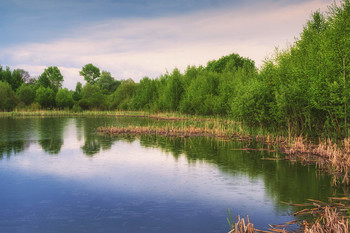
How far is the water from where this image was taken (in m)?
10.9

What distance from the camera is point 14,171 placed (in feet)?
61.0

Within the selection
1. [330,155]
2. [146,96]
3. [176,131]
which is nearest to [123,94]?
[146,96]

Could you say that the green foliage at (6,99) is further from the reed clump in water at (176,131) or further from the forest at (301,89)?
the reed clump in water at (176,131)

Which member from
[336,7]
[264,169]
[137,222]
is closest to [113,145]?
[264,169]

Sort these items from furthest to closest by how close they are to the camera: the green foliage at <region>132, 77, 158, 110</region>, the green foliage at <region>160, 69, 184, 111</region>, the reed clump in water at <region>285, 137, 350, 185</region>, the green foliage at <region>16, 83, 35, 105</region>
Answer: the green foliage at <region>16, 83, 35, 105</region>, the green foliage at <region>132, 77, 158, 110</region>, the green foliage at <region>160, 69, 184, 111</region>, the reed clump in water at <region>285, 137, 350, 185</region>

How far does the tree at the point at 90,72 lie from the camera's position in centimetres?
15262

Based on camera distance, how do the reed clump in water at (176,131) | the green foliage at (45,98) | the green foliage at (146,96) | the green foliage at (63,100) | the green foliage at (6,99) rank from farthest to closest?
the green foliage at (63,100) < the green foliage at (45,98) < the green foliage at (6,99) < the green foliage at (146,96) < the reed clump in water at (176,131)

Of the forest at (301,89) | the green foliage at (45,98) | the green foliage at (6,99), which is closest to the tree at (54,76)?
the green foliage at (45,98)

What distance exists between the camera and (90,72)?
15425cm

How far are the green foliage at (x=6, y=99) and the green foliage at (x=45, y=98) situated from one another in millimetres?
7255

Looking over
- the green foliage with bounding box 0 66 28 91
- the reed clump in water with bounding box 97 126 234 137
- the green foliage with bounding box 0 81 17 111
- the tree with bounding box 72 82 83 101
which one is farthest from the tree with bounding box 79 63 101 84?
the reed clump in water with bounding box 97 126 234 137

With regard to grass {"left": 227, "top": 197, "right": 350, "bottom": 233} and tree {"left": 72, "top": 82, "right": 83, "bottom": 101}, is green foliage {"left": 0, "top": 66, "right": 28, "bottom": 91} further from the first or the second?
grass {"left": 227, "top": 197, "right": 350, "bottom": 233}

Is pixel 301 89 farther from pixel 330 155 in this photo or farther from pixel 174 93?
pixel 174 93

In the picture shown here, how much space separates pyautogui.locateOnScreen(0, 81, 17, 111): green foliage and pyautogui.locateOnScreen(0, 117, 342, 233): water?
7334cm
